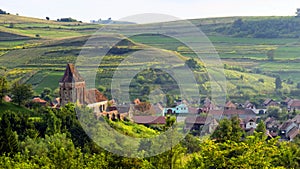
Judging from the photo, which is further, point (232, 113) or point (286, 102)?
point (286, 102)

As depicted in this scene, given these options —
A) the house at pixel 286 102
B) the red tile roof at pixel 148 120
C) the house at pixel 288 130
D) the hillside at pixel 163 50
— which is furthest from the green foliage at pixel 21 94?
the house at pixel 286 102

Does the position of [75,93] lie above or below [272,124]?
above

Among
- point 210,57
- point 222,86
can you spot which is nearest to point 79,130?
point 222,86

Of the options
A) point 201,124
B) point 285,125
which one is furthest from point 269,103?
point 201,124

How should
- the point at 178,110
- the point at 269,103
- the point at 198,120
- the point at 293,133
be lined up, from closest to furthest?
the point at 293,133 → the point at 198,120 → the point at 178,110 → the point at 269,103

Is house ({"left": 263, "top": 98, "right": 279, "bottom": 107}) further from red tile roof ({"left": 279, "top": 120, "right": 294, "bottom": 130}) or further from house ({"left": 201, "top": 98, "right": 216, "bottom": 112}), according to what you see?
red tile roof ({"left": 279, "top": 120, "right": 294, "bottom": 130})

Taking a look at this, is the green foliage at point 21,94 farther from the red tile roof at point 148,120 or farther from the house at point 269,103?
the house at point 269,103

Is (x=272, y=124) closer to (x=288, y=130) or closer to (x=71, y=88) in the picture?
(x=288, y=130)
